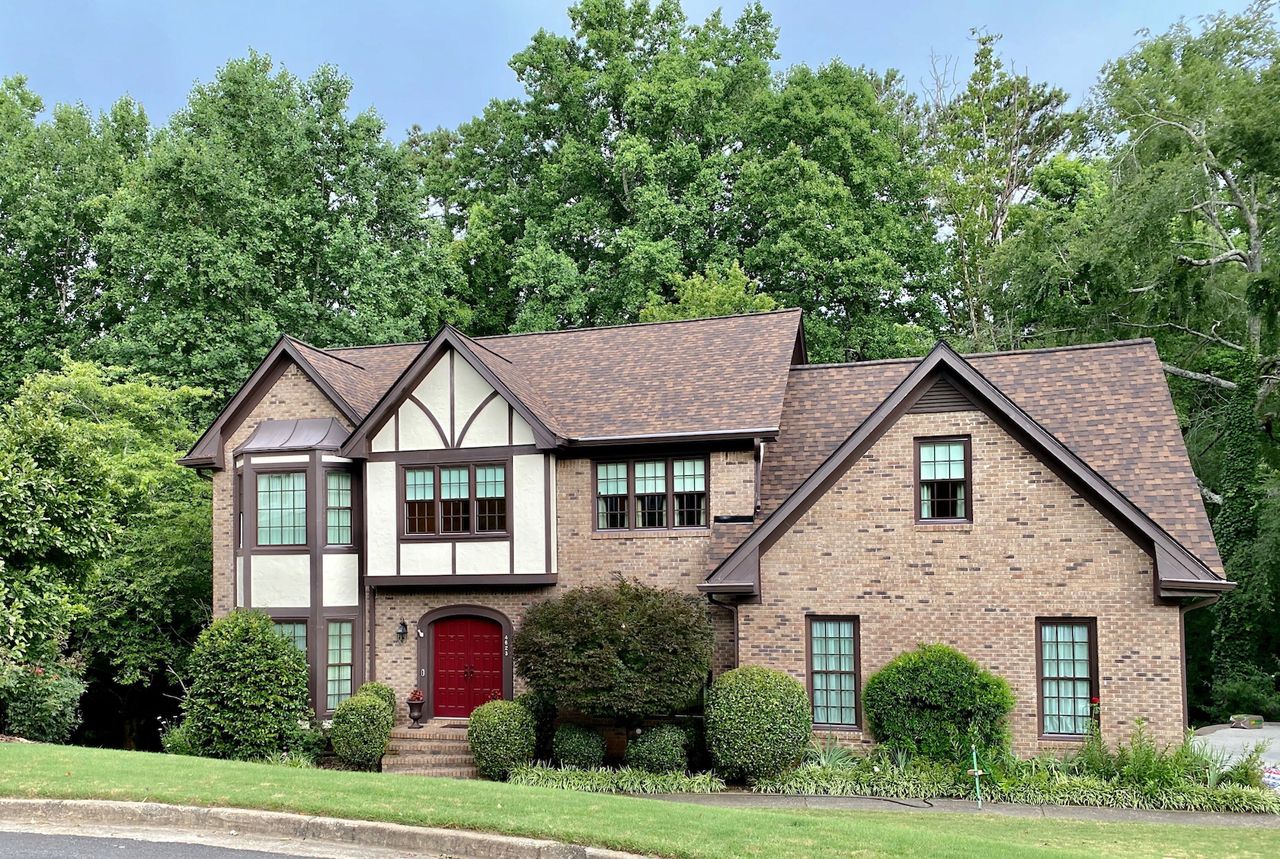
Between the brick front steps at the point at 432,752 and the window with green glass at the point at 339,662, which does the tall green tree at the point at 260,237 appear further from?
the brick front steps at the point at 432,752

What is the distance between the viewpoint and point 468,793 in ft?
42.8

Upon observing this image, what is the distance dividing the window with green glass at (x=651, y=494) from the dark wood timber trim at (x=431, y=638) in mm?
3267

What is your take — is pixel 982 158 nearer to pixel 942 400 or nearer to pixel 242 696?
pixel 942 400

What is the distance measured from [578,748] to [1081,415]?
34.3ft

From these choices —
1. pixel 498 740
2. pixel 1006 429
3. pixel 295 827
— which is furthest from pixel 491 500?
pixel 295 827

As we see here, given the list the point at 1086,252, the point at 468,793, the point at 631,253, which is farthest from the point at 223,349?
the point at 1086,252

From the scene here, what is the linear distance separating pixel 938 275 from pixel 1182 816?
964 inches

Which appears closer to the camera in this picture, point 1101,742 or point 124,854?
point 124,854

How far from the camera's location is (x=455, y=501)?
20547 millimetres

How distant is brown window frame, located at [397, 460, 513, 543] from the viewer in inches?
800

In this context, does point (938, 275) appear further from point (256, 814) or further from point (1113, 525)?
point (256, 814)

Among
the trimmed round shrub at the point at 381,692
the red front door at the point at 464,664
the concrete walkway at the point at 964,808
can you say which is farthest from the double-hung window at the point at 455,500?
the concrete walkway at the point at 964,808

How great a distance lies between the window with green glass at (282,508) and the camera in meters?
21.2

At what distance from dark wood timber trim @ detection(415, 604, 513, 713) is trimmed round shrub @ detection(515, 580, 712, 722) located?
2.60 metres
